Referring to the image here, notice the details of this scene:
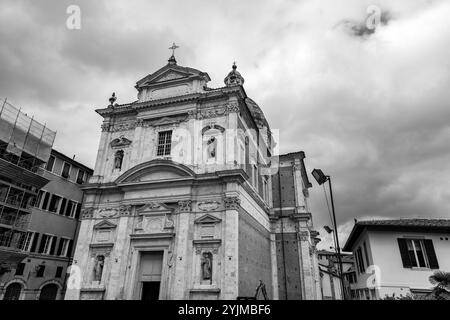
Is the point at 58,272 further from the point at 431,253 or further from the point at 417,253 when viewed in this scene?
the point at 431,253

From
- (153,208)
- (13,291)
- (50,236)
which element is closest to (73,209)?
(50,236)

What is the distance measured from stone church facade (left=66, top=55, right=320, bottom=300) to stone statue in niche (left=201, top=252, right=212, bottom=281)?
0.18ft

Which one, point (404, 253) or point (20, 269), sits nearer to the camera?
point (404, 253)

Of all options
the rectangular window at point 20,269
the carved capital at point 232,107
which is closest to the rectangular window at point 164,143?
the carved capital at point 232,107

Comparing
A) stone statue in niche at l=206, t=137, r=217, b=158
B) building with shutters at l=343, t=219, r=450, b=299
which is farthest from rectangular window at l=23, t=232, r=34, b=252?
building with shutters at l=343, t=219, r=450, b=299

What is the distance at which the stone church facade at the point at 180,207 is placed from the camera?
1756 cm

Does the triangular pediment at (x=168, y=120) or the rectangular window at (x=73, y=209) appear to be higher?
the triangular pediment at (x=168, y=120)

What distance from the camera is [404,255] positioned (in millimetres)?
16359

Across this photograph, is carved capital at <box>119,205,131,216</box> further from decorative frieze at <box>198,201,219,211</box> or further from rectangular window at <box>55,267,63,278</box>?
rectangular window at <box>55,267,63,278</box>

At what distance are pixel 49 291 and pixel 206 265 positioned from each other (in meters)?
16.3

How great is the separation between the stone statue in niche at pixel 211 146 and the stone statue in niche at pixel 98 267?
380 inches

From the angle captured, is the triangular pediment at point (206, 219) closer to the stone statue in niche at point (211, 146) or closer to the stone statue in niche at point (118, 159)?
the stone statue in niche at point (211, 146)

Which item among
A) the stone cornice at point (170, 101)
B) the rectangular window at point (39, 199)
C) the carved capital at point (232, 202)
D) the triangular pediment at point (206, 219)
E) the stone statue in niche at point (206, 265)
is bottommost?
the stone statue in niche at point (206, 265)
